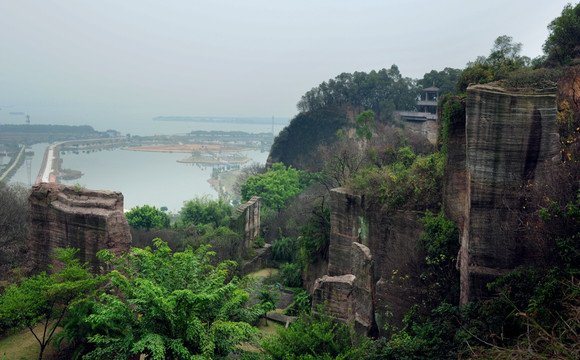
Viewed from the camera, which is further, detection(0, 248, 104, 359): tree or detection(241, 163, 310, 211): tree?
detection(241, 163, 310, 211): tree

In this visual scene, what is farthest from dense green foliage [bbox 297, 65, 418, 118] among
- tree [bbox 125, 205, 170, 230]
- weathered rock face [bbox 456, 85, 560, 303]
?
weathered rock face [bbox 456, 85, 560, 303]

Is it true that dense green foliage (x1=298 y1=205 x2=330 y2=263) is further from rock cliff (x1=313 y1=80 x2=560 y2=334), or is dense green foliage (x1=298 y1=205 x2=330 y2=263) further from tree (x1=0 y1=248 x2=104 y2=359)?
tree (x1=0 y1=248 x2=104 y2=359)

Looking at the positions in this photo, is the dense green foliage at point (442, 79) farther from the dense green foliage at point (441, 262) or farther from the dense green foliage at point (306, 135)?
the dense green foliage at point (441, 262)

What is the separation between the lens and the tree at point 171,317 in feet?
27.5

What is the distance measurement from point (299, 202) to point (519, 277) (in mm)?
25345

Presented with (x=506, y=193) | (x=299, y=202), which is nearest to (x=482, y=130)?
(x=506, y=193)

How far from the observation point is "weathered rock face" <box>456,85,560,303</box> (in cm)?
1013

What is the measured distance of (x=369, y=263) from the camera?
1267 centimetres

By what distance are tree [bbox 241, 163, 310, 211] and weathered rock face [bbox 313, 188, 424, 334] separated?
18.9 metres

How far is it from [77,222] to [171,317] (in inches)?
240

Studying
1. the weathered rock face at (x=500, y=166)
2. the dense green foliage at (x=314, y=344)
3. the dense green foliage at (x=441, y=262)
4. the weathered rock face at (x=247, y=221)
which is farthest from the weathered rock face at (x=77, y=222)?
the weathered rock face at (x=247, y=221)

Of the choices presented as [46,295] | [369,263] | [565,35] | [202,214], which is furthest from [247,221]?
[565,35]

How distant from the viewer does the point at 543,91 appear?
10.2 meters

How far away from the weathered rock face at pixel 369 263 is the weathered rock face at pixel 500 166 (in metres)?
2.71
